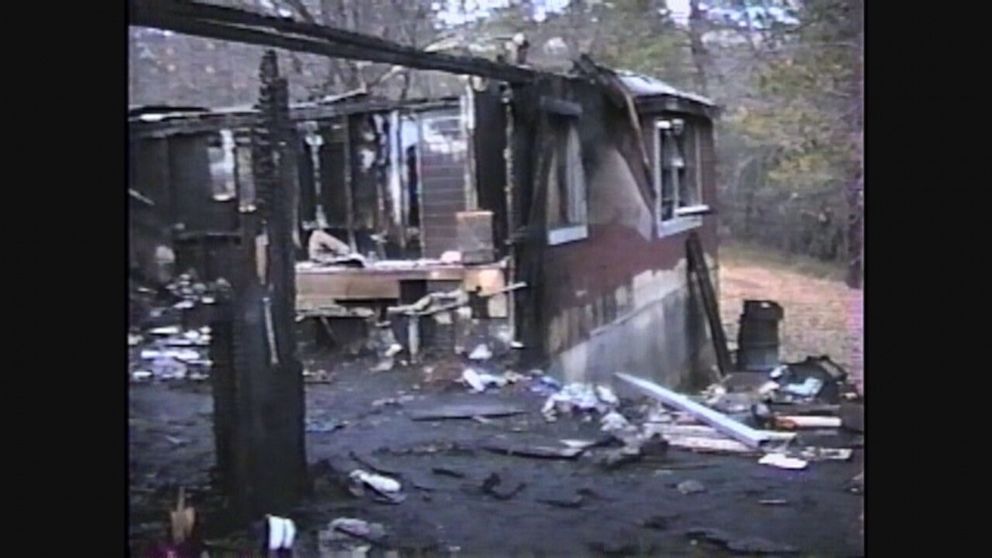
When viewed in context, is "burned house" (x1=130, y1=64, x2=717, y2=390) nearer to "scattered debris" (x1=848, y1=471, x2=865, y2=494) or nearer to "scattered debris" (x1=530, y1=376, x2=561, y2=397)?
"scattered debris" (x1=530, y1=376, x2=561, y2=397)

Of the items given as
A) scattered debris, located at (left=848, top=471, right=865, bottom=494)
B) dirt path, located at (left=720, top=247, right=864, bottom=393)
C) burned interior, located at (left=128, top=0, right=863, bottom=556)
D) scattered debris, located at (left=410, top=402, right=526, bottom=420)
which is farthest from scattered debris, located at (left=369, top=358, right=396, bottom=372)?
scattered debris, located at (left=848, top=471, right=865, bottom=494)

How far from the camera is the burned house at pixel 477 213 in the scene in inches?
126

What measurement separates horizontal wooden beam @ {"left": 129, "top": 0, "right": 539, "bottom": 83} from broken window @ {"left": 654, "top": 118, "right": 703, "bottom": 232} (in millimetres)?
327

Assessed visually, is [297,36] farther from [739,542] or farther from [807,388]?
[739,542]

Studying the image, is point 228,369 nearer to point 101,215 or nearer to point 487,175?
point 101,215

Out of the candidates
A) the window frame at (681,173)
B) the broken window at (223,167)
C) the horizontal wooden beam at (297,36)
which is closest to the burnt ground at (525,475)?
the window frame at (681,173)

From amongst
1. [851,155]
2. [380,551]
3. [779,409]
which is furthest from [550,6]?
[380,551]

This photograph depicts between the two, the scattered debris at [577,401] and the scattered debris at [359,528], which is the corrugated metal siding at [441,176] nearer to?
the scattered debris at [577,401]

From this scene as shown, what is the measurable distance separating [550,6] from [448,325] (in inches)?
29.5

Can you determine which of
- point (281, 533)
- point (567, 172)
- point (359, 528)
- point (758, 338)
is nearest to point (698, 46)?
point (567, 172)

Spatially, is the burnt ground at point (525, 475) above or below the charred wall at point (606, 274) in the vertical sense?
below

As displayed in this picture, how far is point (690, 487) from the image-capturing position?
3.18m

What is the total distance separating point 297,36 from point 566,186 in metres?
0.69

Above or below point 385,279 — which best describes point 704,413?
below
